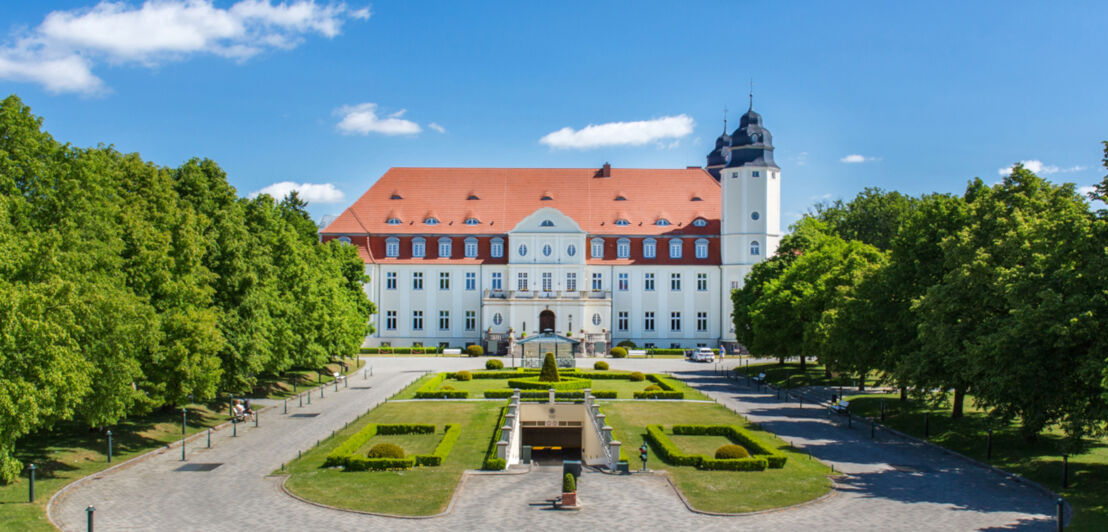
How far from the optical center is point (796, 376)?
5172 centimetres

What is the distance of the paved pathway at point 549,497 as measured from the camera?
19609 mm

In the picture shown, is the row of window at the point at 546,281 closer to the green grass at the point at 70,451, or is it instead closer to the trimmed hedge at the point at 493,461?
the green grass at the point at 70,451

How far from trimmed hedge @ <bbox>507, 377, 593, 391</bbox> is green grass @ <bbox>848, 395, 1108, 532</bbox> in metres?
13.2

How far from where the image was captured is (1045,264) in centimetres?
2373

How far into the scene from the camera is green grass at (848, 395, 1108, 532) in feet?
69.8

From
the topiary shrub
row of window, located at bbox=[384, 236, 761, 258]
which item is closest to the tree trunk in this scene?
the topiary shrub

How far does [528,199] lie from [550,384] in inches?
1342

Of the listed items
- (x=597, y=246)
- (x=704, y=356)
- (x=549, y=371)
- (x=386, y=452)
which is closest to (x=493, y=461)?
(x=386, y=452)

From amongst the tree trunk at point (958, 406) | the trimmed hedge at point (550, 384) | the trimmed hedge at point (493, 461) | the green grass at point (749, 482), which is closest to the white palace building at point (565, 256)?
the trimmed hedge at point (550, 384)

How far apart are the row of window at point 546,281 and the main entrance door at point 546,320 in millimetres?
1965

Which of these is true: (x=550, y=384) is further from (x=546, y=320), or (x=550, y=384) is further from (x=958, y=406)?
(x=546, y=320)

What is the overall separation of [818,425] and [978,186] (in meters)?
10.7

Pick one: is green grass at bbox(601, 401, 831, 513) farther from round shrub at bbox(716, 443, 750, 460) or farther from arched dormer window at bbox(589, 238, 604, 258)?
arched dormer window at bbox(589, 238, 604, 258)

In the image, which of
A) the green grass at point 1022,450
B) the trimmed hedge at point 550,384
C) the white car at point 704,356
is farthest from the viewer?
the white car at point 704,356
